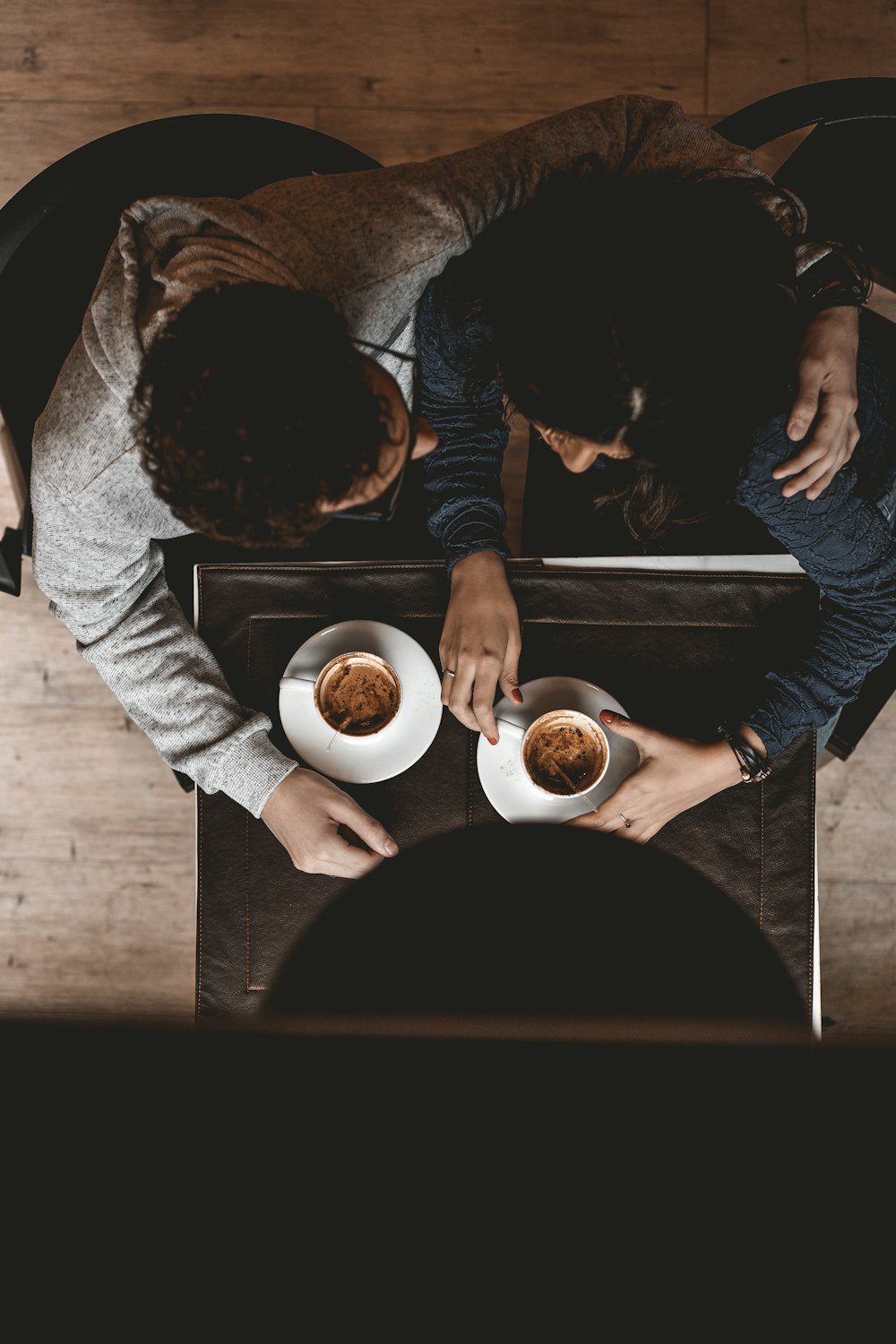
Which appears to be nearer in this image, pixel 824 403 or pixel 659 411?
pixel 659 411

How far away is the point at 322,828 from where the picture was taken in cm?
112

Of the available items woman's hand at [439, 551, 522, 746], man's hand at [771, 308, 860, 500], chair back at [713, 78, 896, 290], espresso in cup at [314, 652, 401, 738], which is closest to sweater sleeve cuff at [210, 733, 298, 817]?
espresso in cup at [314, 652, 401, 738]

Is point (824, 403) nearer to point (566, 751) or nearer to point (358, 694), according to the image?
point (566, 751)

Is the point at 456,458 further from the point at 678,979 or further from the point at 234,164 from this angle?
the point at 678,979

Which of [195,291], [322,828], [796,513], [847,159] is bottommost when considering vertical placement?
[322,828]

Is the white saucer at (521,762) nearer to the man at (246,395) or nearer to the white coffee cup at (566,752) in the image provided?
the white coffee cup at (566,752)

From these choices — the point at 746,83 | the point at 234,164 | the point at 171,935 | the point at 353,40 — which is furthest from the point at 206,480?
the point at 746,83

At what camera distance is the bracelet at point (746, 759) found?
116 cm

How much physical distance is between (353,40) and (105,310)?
1.62 m

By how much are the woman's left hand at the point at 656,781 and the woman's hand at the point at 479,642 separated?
0.15 metres

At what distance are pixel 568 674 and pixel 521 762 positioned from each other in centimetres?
16

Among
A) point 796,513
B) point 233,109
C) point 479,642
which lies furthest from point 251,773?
point 233,109

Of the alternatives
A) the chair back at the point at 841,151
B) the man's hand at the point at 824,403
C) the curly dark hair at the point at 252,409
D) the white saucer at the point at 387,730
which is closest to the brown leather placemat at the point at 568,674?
the white saucer at the point at 387,730

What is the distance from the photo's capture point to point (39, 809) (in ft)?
6.59
